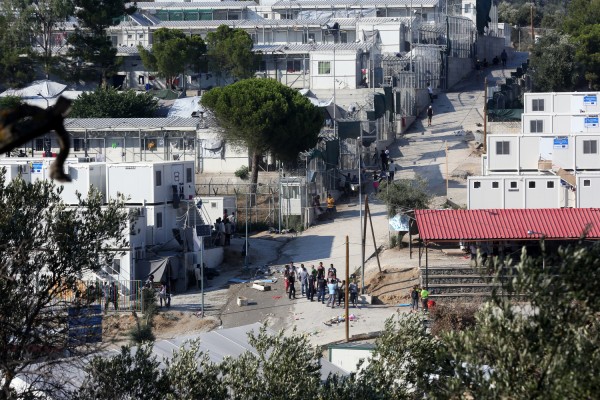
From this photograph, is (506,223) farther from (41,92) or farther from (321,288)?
(41,92)

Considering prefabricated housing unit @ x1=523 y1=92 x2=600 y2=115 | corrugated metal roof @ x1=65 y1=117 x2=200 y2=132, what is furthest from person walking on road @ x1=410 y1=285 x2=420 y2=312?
prefabricated housing unit @ x1=523 y1=92 x2=600 y2=115

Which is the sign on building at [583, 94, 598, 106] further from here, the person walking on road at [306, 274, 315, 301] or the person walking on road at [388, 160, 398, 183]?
the person walking on road at [306, 274, 315, 301]

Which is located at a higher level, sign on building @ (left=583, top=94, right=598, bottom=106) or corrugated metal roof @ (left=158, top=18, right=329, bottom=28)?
corrugated metal roof @ (left=158, top=18, right=329, bottom=28)

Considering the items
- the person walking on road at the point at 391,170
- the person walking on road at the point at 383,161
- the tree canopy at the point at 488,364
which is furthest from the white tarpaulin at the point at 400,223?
the tree canopy at the point at 488,364

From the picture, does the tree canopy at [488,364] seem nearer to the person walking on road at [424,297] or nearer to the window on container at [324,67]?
the person walking on road at [424,297]

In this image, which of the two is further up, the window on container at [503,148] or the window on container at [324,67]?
the window on container at [324,67]

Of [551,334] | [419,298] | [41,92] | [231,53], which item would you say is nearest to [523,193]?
[419,298]

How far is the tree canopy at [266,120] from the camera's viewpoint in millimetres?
47656

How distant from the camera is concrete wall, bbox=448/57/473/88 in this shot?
226 ft

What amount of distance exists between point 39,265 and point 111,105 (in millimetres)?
38990

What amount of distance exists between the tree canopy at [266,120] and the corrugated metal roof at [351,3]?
26.0 metres

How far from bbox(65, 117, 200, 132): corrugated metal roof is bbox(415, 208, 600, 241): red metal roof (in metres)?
16.6

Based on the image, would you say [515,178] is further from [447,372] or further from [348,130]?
[447,372]

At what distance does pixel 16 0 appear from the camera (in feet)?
223
